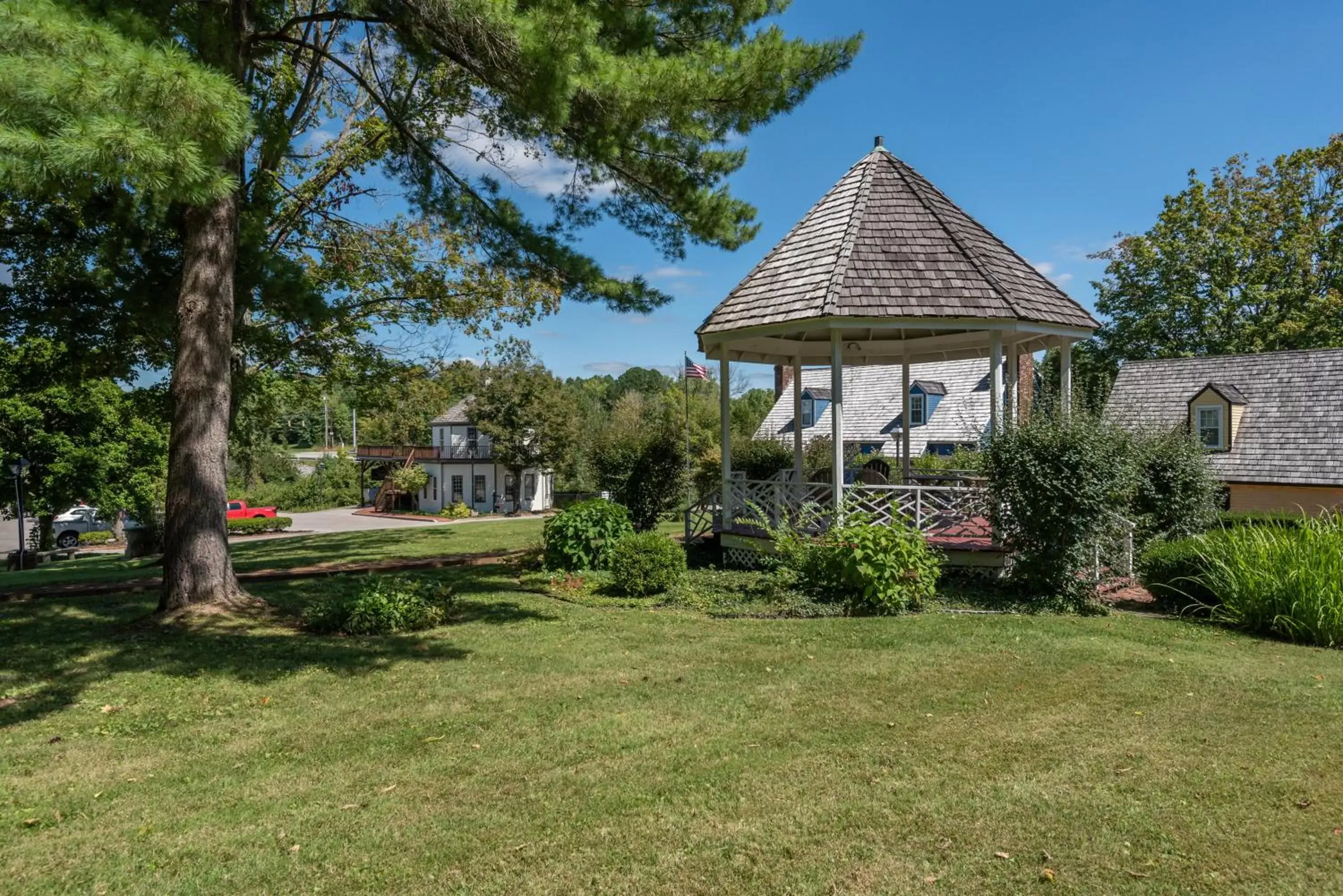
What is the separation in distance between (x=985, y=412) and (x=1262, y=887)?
29.8m

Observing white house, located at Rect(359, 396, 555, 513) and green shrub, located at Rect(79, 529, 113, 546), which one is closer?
green shrub, located at Rect(79, 529, 113, 546)

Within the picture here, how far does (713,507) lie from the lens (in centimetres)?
1453

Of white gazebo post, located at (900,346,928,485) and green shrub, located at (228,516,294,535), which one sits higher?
white gazebo post, located at (900,346,928,485)

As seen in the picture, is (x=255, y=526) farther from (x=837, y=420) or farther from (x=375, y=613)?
(x=837, y=420)

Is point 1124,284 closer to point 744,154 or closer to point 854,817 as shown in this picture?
point 744,154

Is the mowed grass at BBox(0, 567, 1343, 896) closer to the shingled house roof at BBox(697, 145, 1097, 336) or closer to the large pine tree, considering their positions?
the large pine tree

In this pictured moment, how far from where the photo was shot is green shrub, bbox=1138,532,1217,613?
889cm

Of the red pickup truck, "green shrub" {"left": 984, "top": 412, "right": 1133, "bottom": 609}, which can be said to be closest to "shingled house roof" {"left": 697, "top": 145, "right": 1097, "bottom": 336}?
"green shrub" {"left": 984, "top": 412, "right": 1133, "bottom": 609}

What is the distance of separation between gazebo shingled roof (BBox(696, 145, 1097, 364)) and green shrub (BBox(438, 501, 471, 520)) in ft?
97.8

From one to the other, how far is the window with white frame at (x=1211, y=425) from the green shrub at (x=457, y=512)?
106 ft

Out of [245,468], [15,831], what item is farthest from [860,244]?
[245,468]

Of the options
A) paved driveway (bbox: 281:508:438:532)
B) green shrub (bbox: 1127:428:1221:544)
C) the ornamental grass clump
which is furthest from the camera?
paved driveway (bbox: 281:508:438:532)

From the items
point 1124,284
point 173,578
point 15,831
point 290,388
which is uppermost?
point 1124,284

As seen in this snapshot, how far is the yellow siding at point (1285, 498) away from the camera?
18.4 meters
